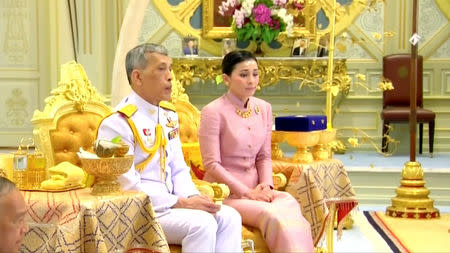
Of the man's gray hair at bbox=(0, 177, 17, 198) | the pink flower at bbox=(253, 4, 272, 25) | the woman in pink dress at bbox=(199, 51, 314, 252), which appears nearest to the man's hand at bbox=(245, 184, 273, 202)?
the woman in pink dress at bbox=(199, 51, 314, 252)

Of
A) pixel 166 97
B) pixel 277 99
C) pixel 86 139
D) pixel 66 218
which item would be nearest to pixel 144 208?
pixel 66 218

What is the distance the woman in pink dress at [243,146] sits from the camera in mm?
3695

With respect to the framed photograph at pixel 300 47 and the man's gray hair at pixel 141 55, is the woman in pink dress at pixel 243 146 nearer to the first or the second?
the man's gray hair at pixel 141 55

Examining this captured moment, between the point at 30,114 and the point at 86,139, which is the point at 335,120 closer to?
the point at 30,114

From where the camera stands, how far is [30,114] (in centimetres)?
867

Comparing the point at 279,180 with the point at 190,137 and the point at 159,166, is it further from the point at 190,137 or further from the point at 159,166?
the point at 159,166

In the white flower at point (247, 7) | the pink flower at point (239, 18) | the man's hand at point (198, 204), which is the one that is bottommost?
the man's hand at point (198, 204)

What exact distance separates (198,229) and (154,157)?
420 mm

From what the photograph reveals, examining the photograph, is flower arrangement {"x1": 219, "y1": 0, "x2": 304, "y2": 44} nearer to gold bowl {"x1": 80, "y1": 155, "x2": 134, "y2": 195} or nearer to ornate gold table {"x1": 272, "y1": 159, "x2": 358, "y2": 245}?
ornate gold table {"x1": 272, "y1": 159, "x2": 358, "y2": 245}

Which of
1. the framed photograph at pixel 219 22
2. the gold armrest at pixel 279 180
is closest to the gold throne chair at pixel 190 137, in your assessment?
the gold armrest at pixel 279 180

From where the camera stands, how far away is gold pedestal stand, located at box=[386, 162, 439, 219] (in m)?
5.98

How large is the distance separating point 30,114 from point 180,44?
196 cm

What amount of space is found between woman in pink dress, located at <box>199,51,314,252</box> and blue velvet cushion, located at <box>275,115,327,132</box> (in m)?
0.27

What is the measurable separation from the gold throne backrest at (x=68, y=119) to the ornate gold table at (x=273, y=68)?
4.16 meters
